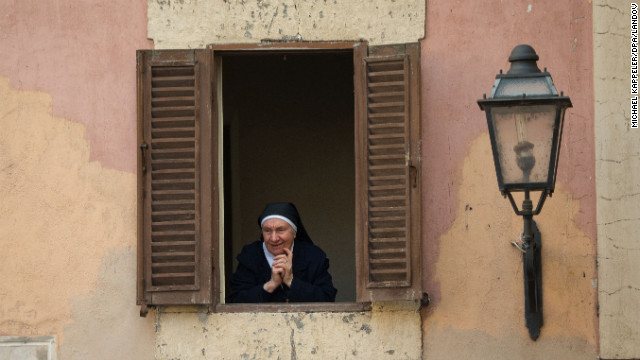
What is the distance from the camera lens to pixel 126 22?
19.1 ft

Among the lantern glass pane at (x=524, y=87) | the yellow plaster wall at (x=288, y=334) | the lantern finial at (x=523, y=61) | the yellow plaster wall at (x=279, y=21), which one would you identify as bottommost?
the yellow plaster wall at (x=288, y=334)

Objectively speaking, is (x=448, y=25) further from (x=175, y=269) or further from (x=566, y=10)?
(x=175, y=269)

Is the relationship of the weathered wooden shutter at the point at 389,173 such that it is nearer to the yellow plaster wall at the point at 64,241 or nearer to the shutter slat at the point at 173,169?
the shutter slat at the point at 173,169

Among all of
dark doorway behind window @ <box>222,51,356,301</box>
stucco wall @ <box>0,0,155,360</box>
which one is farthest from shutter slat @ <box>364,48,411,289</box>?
dark doorway behind window @ <box>222,51,356,301</box>

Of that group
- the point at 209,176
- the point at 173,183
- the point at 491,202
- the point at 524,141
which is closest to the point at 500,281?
the point at 491,202

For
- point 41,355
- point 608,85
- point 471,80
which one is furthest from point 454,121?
point 41,355

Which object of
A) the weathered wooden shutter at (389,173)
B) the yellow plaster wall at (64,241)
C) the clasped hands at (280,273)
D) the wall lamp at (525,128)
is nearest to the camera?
the wall lamp at (525,128)

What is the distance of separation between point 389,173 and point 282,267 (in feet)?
2.79

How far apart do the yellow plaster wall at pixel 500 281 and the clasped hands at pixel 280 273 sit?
2.76ft

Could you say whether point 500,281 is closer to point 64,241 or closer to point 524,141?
point 524,141

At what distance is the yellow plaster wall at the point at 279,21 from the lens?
5746mm

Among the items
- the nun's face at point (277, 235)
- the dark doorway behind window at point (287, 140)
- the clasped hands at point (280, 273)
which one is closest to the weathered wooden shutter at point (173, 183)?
the clasped hands at point (280, 273)

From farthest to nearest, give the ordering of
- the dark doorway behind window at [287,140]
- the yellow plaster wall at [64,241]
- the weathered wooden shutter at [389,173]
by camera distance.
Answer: the dark doorway behind window at [287,140] < the yellow plaster wall at [64,241] < the weathered wooden shutter at [389,173]

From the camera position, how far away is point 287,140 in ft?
28.9
